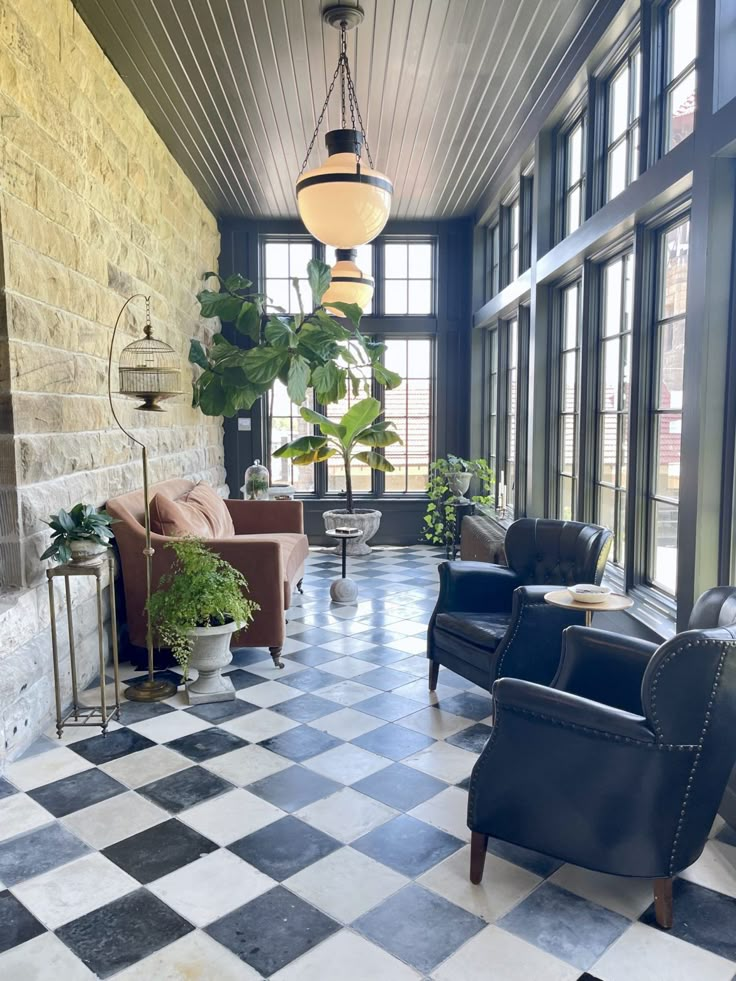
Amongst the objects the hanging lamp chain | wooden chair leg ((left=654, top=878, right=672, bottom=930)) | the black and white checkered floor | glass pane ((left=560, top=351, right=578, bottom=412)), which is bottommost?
the black and white checkered floor

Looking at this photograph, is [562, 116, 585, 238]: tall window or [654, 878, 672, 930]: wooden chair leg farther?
[562, 116, 585, 238]: tall window

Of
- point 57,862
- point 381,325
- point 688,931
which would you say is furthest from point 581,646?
point 381,325

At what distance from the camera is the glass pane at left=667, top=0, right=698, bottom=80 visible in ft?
10.4

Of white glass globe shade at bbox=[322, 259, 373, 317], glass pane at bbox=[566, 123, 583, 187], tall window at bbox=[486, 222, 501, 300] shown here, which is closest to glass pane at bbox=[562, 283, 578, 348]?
glass pane at bbox=[566, 123, 583, 187]

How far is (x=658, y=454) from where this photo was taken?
360 cm

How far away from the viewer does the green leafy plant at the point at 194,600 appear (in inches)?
143

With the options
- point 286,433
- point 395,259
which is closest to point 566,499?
point 286,433

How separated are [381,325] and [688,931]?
22.6 feet

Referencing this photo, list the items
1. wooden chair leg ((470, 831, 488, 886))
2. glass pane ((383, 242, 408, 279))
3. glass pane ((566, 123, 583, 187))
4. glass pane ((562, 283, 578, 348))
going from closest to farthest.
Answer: wooden chair leg ((470, 831, 488, 886))
glass pane ((566, 123, 583, 187))
glass pane ((562, 283, 578, 348))
glass pane ((383, 242, 408, 279))

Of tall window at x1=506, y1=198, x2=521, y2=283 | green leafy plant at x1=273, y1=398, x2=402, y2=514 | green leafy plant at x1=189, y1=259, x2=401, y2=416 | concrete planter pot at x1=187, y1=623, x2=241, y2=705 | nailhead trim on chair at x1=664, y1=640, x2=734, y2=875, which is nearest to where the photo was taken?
nailhead trim on chair at x1=664, y1=640, x2=734, y2=875

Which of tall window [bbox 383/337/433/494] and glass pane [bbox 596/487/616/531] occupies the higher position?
tall window [bbox 383/337/433/494]

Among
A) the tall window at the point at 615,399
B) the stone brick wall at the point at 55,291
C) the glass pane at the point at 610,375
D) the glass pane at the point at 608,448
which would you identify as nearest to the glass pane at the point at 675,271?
the tall window at the point at 615,399

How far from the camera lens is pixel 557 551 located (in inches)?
152

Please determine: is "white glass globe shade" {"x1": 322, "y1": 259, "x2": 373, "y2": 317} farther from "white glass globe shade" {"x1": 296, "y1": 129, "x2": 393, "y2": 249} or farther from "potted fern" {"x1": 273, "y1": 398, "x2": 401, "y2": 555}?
"white glass globe shade" {"x1": 296, "y1": 129, "x2": 393, "y2": 249}
